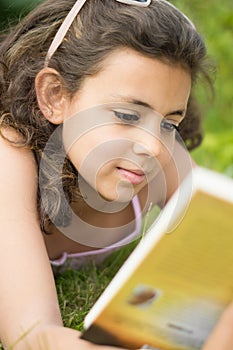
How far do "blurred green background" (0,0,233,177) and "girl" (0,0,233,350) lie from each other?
1.36ft

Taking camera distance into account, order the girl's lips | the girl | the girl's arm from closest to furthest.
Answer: the girl's arm
the girl
the girl's lips

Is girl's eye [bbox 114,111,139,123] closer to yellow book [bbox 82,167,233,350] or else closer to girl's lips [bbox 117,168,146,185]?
girl's lips [bbox 117,168,146,185]

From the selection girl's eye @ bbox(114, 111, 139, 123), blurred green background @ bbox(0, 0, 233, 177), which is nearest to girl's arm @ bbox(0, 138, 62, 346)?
girl's eye @ bbox(114, 111, 139, 123)

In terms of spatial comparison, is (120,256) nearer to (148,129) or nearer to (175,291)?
(148,129)

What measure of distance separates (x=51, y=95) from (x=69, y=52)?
128 mm

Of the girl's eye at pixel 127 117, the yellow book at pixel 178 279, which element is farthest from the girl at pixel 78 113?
the yellow book at pixel 178 279

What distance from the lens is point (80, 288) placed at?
7.77 ft

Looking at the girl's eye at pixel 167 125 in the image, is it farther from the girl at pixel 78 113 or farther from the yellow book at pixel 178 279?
the yellow book at pixel 178 279

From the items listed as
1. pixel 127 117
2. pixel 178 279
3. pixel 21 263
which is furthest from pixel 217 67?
pixel 178 279

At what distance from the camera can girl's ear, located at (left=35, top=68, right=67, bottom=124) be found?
212 cm

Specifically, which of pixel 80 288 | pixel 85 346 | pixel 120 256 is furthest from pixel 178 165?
pixel 85 346

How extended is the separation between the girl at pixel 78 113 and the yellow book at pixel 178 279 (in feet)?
1.14

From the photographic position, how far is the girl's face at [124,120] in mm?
1954

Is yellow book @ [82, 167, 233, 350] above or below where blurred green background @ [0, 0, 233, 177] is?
above
